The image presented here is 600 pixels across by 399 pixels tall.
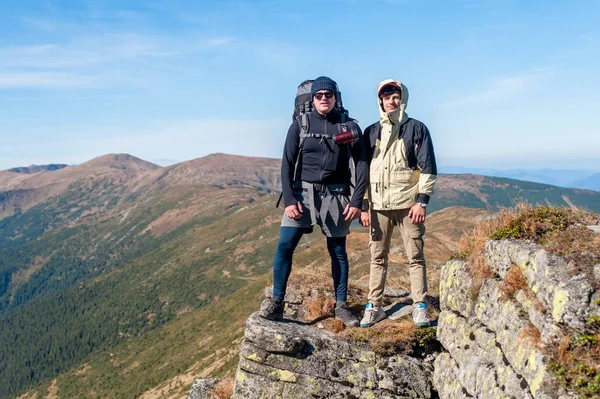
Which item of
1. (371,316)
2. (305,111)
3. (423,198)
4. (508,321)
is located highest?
(305,111)

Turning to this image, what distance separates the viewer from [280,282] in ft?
31.3

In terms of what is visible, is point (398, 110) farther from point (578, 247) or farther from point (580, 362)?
point (580, 362)

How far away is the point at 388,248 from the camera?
30.7ft

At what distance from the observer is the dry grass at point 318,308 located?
1025 cm

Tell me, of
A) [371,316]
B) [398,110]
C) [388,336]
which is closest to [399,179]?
[398,110]

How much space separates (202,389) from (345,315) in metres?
5.40

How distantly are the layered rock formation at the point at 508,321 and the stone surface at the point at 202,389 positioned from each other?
6.79 meters

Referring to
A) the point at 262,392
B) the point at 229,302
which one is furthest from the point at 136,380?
the point at 262,392

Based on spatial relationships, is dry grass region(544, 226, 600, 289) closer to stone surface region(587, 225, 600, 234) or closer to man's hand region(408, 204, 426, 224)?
stone surface region(587, 225, 600, 234)

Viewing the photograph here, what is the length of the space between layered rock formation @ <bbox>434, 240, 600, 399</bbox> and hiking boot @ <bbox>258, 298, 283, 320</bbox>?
377 cm

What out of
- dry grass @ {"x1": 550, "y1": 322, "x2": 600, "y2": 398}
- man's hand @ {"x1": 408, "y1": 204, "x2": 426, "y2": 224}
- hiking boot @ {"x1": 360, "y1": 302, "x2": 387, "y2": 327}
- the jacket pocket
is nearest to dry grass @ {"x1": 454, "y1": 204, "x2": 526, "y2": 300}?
man's hand @ {"x1": 408, "y1": 204, "x2": 426, "y2": 224}

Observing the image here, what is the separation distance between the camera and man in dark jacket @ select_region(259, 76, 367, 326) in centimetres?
872

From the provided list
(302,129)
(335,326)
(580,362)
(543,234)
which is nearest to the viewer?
(580,362)

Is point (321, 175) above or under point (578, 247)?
above
